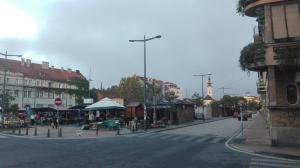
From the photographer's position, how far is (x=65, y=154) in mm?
16266

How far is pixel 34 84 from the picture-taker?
9162 cm

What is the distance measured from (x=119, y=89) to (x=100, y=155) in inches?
3133

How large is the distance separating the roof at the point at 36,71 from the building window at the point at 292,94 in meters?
74.9

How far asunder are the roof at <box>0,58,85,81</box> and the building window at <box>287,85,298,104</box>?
7490 cm

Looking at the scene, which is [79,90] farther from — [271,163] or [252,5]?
[271,163]

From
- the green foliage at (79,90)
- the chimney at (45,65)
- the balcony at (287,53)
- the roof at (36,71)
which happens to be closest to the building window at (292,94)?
the balcony at (287,53)

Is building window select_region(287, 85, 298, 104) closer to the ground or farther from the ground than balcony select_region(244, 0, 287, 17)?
closer to the ground

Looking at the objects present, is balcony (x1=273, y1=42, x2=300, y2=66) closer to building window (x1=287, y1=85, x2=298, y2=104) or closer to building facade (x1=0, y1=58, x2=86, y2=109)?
building window (x1=287, y1=85, x2=298, y2=104)

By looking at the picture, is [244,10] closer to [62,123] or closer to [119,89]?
[62,123]

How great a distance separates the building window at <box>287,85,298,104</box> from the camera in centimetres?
2225

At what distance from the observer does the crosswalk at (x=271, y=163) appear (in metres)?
13.8

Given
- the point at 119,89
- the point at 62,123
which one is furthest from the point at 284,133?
the point at 119,89

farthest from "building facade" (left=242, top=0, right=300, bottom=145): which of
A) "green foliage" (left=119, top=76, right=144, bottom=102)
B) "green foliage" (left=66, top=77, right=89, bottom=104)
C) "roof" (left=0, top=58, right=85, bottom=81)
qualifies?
"roof" (left=0, top=58, right=85, bottom=81)

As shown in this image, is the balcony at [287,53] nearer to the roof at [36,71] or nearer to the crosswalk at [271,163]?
the crosswalk at [271,163]
